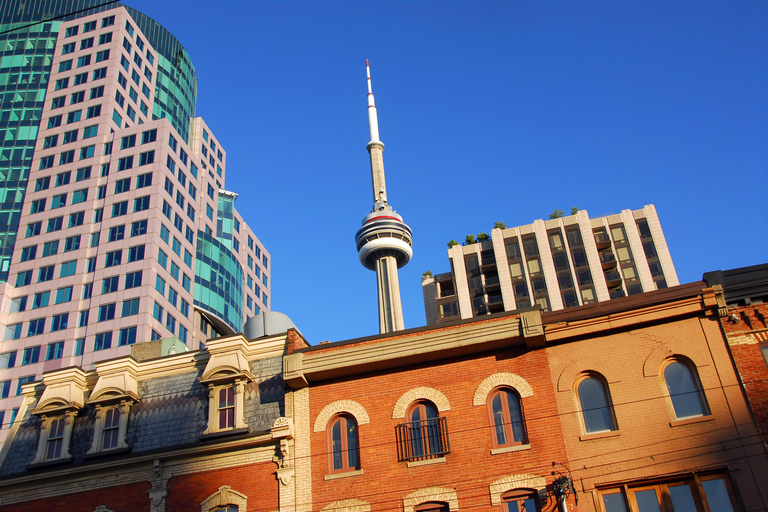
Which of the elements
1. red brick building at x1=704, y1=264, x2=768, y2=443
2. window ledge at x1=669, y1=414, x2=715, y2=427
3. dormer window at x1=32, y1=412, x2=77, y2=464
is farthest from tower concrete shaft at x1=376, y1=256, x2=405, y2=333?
window ledge at x1=669, y1=414, x2=715, y2=427

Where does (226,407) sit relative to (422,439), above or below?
above

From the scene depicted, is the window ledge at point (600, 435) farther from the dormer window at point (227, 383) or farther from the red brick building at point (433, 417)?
the dormer window at point (227, 383)

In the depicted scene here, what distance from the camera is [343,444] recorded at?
2314 cm

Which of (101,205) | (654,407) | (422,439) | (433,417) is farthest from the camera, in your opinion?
(101,205)

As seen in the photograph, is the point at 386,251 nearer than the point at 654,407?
No

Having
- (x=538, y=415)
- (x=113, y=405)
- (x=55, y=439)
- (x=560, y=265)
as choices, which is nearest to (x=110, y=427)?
(x=113, y=405)

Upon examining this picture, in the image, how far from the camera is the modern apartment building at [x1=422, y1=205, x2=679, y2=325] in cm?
9306

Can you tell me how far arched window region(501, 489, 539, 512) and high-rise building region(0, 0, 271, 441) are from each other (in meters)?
53.6

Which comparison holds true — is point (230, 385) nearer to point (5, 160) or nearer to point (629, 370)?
point (629, 370)

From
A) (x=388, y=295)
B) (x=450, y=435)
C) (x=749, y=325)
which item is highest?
(x=388, y=295)

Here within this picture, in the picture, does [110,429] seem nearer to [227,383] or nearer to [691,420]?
[227,383]

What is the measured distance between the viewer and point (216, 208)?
110 metres

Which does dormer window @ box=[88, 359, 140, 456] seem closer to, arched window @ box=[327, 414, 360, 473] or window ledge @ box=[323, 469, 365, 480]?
arched window @ box=[327, 414, 360, 473]

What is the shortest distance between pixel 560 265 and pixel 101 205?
57826 millimetres
